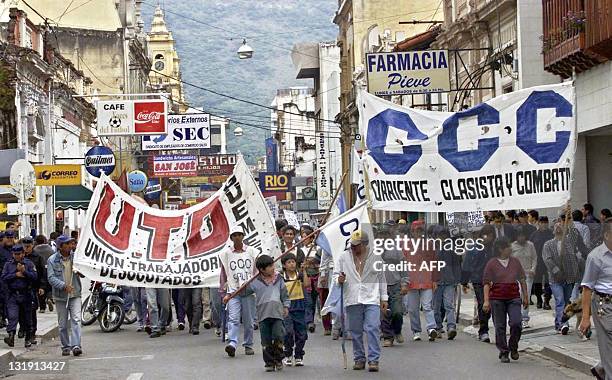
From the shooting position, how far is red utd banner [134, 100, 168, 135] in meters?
41.8

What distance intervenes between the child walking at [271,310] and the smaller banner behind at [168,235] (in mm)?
3409

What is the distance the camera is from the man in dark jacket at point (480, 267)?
55.2 feet

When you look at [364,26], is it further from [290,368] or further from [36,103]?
[290,368]

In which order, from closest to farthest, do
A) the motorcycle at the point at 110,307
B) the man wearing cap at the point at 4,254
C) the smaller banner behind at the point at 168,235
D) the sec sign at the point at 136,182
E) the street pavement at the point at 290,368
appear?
1. the street pavement at the point at 290,368
2. the smaller banner behind at the point at 168,235
3. the man wearing cap at the point at 4,254
4. the motorcycle at the point at 110,307
5. the sec sign at the point at 136,182

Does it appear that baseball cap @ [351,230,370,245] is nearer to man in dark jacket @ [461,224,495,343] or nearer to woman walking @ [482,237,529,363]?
woman walking @ [482,237,529,363]

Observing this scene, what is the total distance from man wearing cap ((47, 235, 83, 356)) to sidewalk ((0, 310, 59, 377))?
2.66 ft

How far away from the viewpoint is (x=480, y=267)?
702 inches

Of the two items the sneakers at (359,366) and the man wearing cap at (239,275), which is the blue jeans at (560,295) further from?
the man wearing cap at (239,275)

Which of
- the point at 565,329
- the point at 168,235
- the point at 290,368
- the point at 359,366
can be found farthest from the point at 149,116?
the point at 359,366

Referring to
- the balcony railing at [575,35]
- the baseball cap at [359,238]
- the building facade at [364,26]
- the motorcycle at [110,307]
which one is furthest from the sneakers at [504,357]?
the building facade at [364,26]

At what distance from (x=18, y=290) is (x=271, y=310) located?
5.94 meters

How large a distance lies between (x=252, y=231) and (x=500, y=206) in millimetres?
5682

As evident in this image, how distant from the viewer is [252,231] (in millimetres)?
19562

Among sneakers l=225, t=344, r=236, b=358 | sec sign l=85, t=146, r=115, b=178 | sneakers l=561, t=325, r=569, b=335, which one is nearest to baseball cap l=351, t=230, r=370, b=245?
sneakers l=225, t=344, r=236, b=358
